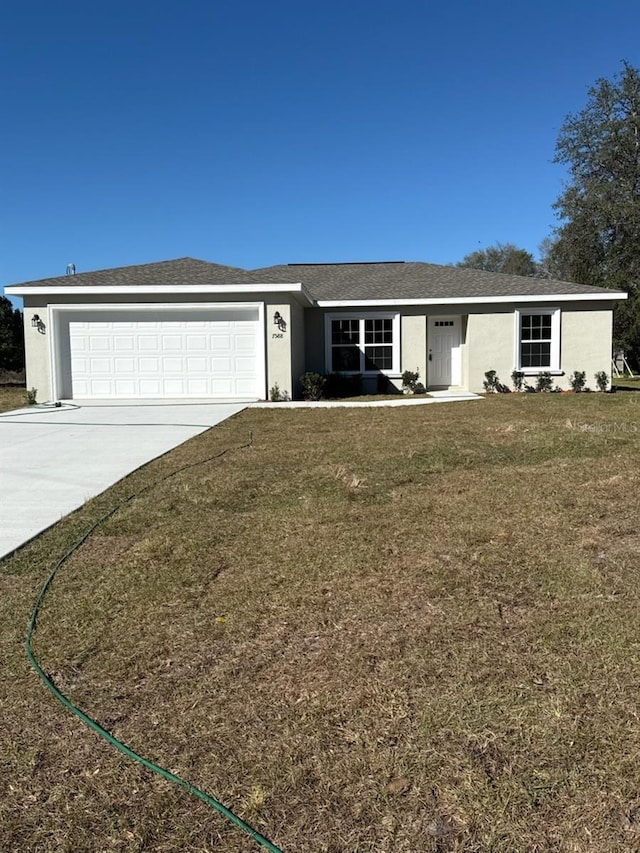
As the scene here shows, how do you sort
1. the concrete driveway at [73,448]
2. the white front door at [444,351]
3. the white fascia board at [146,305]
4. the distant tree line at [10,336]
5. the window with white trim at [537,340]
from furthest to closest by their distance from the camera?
1. the distant tree line at [10,336]
2. the white front door at [444,351]
3. the window with white trim at [537,340]
4. the white fascia board at [146,305]
5. the concrete driveway at [73,448]

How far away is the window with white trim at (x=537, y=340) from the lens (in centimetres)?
1862

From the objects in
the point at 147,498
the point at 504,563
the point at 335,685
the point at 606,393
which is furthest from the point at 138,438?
the point at 606,393

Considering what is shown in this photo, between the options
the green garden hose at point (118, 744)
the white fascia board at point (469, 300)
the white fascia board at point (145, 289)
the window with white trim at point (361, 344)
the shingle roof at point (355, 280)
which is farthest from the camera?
the window with white trim at point (361, 344)

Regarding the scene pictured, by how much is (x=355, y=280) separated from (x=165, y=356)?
802cm

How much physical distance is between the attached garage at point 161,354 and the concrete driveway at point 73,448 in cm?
110

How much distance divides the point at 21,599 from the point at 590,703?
124 inches

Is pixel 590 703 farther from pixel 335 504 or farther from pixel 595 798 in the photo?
pixel 335 504

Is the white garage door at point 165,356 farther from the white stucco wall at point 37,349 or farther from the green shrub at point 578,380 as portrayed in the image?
the green shrub at point 578,380

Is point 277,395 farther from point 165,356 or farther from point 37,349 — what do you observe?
point 37,349

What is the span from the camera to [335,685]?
9.16 ft

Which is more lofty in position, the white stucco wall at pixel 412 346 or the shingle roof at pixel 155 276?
the shingle roof at pixel 155 276

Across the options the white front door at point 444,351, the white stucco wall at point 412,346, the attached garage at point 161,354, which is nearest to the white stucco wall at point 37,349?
the attached garage at point 161,354

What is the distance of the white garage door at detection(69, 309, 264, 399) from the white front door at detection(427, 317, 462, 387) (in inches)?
250

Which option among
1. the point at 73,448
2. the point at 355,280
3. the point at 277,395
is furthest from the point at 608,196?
the point at 73,448
